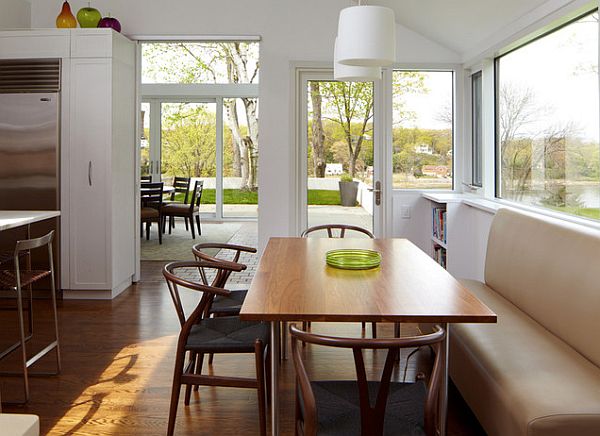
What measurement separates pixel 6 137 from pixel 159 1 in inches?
76.4

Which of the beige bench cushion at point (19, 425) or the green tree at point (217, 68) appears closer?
the beige bench cushion at point (19, 425)

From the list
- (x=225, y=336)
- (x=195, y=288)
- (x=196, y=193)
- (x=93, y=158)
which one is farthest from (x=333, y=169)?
(x=196, y=193)

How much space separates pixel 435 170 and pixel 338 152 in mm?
1004

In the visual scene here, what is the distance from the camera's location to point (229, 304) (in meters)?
3.40

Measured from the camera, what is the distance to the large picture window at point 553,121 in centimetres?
347

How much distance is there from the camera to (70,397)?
3.16 m

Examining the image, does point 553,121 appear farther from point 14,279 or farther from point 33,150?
point 33,150

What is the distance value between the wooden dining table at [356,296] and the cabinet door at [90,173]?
8.45ft

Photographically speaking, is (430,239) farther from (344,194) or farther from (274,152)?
(274,152)

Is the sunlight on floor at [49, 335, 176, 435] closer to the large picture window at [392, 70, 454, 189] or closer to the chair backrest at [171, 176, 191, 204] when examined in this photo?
the large picture window at [392, 70, 454, 189]

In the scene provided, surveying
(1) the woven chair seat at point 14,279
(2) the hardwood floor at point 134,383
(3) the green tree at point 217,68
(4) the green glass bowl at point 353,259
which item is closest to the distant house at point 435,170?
(2) the hardwood floor at point 134,383

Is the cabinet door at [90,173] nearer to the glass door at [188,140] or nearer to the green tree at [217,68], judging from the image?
the green tree at [217,68]

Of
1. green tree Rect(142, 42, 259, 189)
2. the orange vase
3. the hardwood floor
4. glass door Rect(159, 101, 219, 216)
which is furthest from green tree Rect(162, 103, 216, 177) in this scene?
the hardwood floor

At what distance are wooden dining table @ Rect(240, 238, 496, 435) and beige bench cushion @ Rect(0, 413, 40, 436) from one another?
106 centimetres
